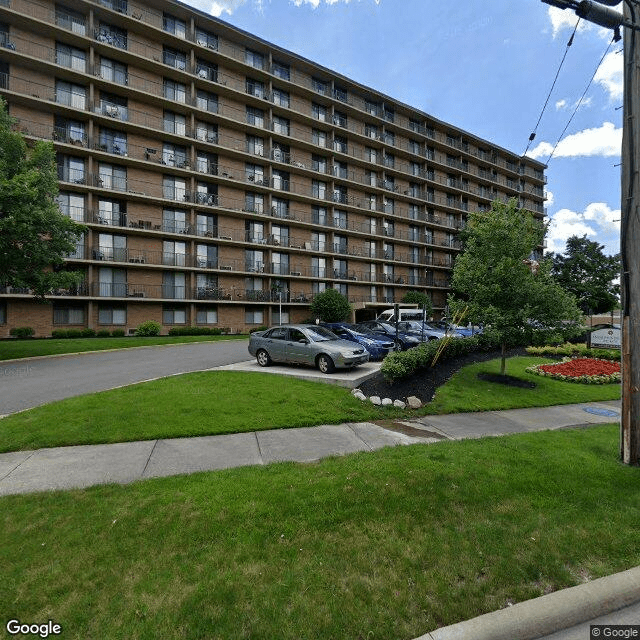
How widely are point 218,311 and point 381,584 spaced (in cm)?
2948

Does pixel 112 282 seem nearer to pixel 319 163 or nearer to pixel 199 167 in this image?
pixel 199 167

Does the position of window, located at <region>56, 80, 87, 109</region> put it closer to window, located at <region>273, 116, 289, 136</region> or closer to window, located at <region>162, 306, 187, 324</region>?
window, located at <region>273, 116, 289, 136</region>

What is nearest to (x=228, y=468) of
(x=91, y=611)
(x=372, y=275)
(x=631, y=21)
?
(x=91, y=611)

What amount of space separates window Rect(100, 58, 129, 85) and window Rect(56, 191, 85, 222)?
9001 mm

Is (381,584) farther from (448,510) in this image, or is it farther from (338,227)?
(338,227)

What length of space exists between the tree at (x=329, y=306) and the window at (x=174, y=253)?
1172 centimetres

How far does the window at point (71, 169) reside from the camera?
24.6 metres

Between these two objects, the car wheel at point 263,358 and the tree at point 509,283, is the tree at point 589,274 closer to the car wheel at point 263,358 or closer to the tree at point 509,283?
the tree at point 509,283

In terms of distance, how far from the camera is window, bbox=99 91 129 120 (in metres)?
25.8

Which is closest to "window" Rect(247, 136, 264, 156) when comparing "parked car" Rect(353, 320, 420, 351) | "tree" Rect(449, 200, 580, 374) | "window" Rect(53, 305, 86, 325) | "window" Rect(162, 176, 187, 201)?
"window" Rect(162, 176, 187, 201)

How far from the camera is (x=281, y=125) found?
111 ft

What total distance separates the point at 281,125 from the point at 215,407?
33.7 metres

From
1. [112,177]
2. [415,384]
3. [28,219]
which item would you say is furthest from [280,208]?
[415,384]

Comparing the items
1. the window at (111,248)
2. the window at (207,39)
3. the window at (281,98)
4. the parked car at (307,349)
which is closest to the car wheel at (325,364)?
the parked car at (307,349)
